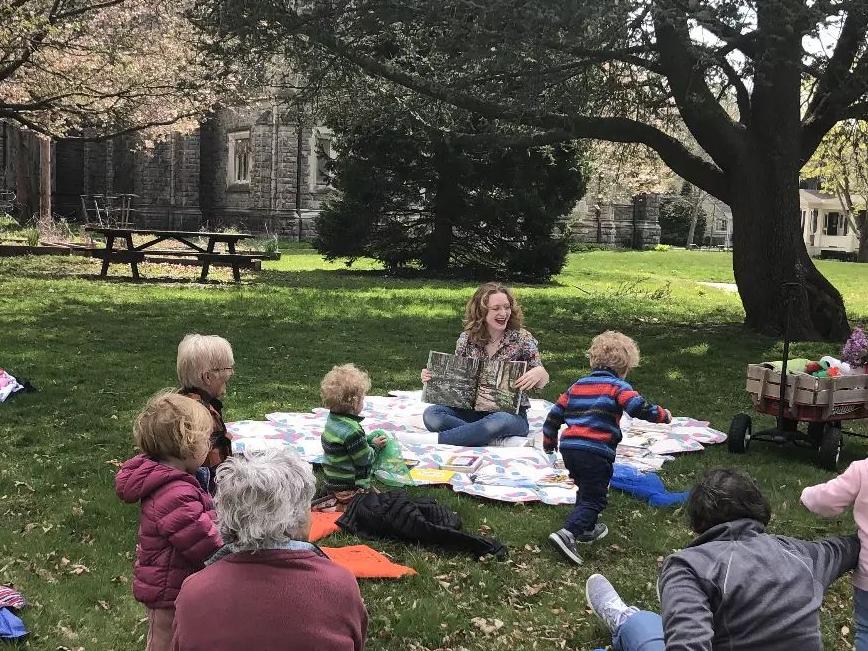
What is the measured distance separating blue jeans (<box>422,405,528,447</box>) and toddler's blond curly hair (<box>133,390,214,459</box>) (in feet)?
13.0

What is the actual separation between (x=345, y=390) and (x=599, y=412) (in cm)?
153

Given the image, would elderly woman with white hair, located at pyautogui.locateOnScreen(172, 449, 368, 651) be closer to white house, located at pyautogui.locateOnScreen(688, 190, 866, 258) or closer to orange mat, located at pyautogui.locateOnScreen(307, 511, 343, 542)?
orange mat, located at pyautogui.locateOnScreen(307, 511, 343, 542)

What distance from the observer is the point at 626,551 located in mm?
5434

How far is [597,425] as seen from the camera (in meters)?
Answer: 5.53

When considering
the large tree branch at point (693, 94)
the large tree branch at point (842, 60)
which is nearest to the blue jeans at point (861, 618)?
the large tree branch at point (693, 94)

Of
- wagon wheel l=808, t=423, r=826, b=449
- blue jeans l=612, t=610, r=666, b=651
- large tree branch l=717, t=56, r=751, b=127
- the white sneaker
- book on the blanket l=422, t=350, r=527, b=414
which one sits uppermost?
large tree branch l=717, t=56, r=751, b=127

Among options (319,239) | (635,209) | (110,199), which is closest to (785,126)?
(319,239)

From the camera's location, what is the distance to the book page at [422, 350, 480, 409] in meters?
7.57

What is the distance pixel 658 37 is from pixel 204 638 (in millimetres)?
12274

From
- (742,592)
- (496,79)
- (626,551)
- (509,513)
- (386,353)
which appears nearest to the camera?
(742,592)

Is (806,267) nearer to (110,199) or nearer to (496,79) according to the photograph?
(496,79)

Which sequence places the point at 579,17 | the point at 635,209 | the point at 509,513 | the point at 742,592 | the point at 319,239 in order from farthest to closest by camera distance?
the point at 635,209, the point at 319,239, the point at 579,17, the point at 509,513, the point at 742,592

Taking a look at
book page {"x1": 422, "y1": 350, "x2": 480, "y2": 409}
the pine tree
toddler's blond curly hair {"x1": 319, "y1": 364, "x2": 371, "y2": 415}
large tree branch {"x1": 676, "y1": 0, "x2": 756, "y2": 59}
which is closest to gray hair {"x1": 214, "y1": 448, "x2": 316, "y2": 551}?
toddler's blond curly hair {"x1": 319, "y1": 364, "x2": 371, "y2": 415}

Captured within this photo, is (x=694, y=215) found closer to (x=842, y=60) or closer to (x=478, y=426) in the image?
(x=842, y=60)
